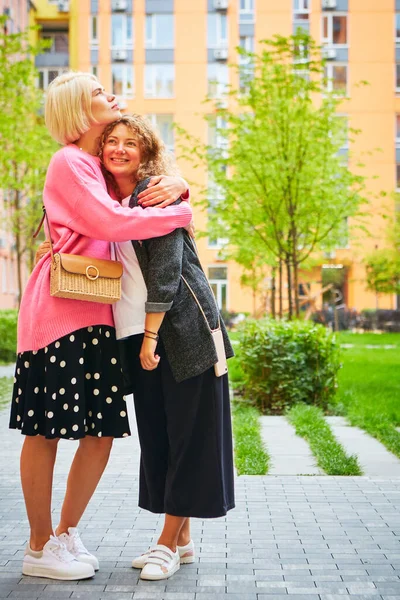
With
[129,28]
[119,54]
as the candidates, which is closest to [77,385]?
[119,54]

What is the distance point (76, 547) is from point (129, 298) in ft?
3.57

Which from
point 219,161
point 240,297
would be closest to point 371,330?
point 240,297

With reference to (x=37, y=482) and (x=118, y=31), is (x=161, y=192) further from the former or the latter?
(x=118, y=31)

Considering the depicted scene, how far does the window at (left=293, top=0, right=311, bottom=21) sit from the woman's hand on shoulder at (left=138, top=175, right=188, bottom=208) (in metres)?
44.8

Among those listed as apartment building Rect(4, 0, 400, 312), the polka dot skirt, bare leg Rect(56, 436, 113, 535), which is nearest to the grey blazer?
the polka dot skirt

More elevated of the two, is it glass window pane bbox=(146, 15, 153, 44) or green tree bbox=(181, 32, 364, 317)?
glass window pane bbox=(146, 15, 153, 44)

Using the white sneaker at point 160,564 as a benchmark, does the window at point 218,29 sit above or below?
above

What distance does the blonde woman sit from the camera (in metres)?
3.71

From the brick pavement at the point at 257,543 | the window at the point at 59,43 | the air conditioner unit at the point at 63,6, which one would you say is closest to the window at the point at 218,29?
the air conditioner unit at the point at 63,6

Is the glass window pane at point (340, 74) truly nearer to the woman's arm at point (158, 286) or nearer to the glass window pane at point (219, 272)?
the glass window pane at point (219, 272)

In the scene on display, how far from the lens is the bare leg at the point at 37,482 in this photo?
3.83 meters

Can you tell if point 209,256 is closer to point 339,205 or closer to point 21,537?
point 339,205

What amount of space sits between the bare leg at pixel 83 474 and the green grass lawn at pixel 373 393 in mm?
3453

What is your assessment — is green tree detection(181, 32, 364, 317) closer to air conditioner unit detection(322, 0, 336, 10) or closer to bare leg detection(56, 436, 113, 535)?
bare leg detection(56, 436, 113, 535)
